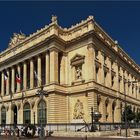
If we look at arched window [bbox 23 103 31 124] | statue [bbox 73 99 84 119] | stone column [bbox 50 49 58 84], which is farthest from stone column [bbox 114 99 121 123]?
arched window [bbox 23 103 31 124]

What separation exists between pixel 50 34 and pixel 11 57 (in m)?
15.8

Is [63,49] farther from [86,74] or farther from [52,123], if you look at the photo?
[52,123]

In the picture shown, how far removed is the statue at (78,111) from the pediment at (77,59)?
24.0ft

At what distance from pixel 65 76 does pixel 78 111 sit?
25.8ft

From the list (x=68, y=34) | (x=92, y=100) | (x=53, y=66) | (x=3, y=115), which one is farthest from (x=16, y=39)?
(x=92, y=100)

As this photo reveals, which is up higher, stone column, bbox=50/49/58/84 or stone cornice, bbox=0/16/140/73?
stone cornice, bbox=0/16/140/73

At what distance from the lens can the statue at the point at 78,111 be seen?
183ft

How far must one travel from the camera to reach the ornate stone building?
182 ft

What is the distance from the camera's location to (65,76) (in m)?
60.1

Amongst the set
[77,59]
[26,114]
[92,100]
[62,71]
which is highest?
[77,59]

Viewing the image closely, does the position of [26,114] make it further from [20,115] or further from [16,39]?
[16,39]

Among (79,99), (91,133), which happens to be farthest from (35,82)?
(91,133)

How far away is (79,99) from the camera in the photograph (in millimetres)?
56562

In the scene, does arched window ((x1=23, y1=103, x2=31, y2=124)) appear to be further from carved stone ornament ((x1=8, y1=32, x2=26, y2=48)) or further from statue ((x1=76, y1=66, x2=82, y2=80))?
carved stone ornament ((x1=8, y1=32, x2=26, y2=48))
